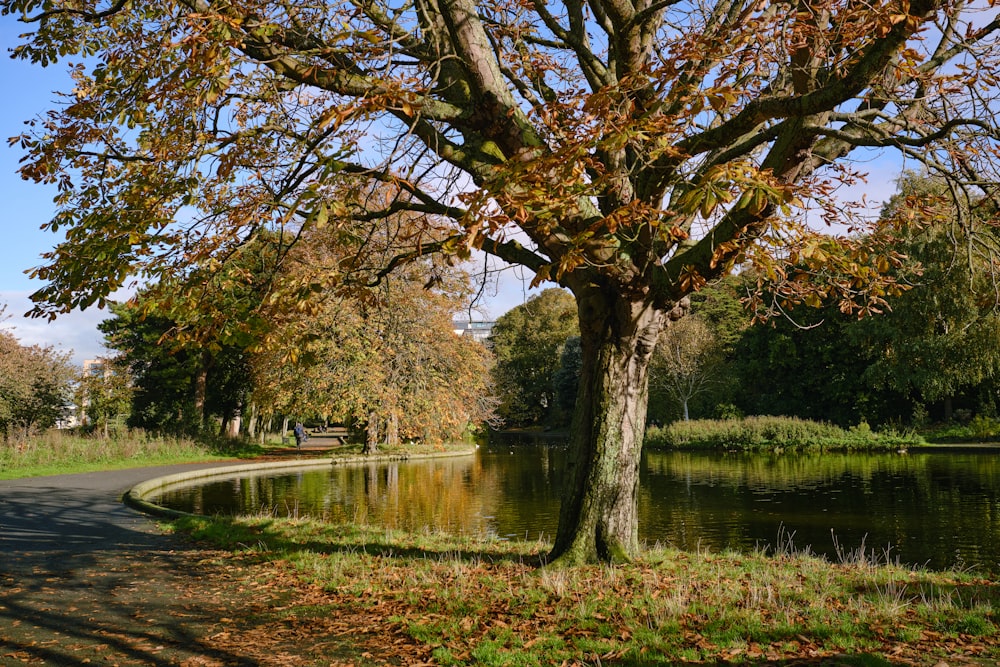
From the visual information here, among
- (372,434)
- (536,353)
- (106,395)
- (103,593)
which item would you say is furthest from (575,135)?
(536,353)

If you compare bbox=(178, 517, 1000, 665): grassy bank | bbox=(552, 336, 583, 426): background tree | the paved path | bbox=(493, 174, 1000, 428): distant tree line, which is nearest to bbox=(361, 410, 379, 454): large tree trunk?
bbox=(493, 174, 1000, 428): distant tree line

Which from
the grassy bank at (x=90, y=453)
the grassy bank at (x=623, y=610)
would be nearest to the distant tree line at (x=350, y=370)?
the grassy bank at (x=90, y=453)

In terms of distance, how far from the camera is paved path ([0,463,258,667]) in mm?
5367

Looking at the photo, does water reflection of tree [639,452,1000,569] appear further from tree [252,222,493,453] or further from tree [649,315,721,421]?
tree [649,315,721,421]

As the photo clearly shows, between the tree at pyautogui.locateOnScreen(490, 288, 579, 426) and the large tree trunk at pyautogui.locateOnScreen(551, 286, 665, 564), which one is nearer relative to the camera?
the large tree trunk at pyautogui.locateOnScreen(551, 286, 665, 564)

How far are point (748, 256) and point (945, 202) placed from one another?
12.2 feet

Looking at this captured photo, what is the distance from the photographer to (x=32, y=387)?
29734 millimetres

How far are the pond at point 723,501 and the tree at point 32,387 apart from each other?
40.8ft

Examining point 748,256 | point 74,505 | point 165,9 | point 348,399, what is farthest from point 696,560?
point 348,399

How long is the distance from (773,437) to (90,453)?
27.8 metres

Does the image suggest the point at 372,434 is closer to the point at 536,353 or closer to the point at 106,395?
the point at 106,395

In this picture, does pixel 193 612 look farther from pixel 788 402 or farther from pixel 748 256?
pixel 788 402

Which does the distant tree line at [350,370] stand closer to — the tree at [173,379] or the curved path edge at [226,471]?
the tree at [173,379]

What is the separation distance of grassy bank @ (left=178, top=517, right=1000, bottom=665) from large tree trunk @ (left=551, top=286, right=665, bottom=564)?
0.37 metres
